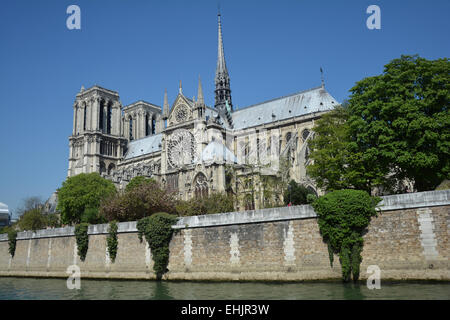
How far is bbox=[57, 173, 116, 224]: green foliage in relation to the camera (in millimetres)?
42000

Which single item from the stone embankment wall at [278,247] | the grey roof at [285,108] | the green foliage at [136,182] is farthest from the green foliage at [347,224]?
the grey roof at [285,108]

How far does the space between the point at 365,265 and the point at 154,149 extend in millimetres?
58081

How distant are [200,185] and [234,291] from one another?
25.7 m

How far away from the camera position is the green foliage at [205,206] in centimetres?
3138

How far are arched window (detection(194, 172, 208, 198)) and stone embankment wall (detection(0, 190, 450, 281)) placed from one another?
51.8 ft

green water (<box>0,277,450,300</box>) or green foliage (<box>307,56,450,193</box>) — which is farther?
green foliage (<box>307,56,450,193</box>)

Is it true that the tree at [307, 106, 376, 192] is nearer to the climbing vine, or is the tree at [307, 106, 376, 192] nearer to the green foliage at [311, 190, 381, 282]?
the green foliage at [311, 190, 381, 282]

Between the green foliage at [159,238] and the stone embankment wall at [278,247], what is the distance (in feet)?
1.26

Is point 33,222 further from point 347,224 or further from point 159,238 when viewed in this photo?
point 347,224

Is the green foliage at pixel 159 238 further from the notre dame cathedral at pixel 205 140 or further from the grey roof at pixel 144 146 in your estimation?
the grey roof at pixel 144 146

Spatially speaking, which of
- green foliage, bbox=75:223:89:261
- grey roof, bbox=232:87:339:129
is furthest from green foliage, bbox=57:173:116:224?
grey roof, bbox=232:87:339:129

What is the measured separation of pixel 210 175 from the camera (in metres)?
41.4

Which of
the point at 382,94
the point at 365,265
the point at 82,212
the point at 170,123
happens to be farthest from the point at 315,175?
the point at 170,123

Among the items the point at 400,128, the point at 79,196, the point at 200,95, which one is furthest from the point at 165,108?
the point at 400,128
